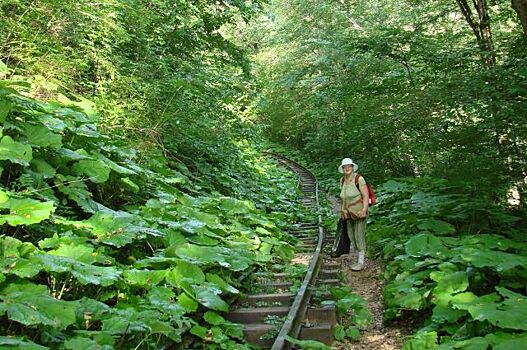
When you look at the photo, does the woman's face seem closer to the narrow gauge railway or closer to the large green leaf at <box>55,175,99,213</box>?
the narrow gauge railway

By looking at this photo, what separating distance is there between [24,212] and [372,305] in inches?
158

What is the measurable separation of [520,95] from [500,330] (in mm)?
5235

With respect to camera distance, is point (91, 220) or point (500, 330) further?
point (91, 220)

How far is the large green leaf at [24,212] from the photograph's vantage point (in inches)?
136

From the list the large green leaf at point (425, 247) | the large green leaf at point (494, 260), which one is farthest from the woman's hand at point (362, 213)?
the large green leaf at point (494, 260)

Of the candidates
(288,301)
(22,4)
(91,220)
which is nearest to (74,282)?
(91,220)

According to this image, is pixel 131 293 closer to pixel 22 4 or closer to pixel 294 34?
pixel 22 4

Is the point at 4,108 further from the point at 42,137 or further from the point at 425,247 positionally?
the point at 425,247

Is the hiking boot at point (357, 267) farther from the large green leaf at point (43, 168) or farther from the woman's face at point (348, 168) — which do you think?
the large green leaf at point (43, 168)

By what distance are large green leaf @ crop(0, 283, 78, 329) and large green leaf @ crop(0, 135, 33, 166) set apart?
4.76 ft

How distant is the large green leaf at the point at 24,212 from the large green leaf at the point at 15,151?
545 mm

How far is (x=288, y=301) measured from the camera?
17.0ft

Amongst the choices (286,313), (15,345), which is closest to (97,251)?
(15,345)

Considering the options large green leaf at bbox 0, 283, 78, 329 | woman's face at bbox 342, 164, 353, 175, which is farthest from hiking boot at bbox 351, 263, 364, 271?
large green leaf at bbox 0, 283, 78, 329
